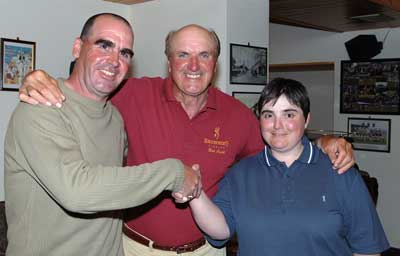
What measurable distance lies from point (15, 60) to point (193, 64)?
1899 millimetres

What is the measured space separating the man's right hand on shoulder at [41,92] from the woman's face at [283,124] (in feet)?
2.65

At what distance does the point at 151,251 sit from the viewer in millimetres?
2115

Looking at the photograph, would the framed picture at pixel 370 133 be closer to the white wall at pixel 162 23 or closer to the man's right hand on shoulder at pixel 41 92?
the white wall at pixel 162 23

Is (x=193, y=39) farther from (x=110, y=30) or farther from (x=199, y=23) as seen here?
(x=199, y=23)

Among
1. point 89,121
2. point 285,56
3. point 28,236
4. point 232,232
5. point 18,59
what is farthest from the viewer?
point 285,56

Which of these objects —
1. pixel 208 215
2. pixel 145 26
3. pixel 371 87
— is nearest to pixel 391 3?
pixel 371 87

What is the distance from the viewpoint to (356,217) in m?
1.80

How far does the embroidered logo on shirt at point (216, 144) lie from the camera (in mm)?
2139

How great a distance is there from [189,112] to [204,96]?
0.11 m

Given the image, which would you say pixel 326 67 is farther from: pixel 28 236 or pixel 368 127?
pixel 28 236

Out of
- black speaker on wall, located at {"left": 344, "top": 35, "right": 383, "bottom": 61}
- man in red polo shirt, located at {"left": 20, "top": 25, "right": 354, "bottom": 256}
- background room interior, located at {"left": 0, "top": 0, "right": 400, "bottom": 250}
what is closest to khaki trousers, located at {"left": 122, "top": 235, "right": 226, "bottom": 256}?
man in red polo shirt, located at {"left": 20, "top": 25, "right": 354, "bottom": 256}

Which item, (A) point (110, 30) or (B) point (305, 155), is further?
(B) point (305, 155)

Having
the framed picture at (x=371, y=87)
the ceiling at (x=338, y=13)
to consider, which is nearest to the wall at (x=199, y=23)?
the ceiling at (x=338, y=13)

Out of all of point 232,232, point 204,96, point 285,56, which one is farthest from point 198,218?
point 285,56
